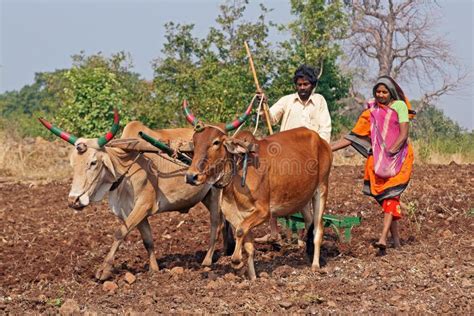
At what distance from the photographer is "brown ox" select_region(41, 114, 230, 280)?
744 cm

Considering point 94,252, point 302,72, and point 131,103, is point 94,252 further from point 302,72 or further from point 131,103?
point 131,103

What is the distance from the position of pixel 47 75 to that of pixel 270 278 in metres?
26.8

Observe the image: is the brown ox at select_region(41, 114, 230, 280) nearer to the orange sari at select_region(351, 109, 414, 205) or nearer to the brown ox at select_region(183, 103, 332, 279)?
the brown ox at select_region(183, 103, 332, 279)

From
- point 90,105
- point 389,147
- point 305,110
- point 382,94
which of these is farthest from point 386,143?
point 90,105

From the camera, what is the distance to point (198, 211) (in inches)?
465

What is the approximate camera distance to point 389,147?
835 centimetres

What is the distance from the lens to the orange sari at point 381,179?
330 inches

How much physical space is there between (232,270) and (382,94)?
7.54ft

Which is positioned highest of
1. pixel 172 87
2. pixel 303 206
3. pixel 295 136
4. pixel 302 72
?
pixel 172 87

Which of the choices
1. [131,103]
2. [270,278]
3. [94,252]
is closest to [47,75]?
[131,103]

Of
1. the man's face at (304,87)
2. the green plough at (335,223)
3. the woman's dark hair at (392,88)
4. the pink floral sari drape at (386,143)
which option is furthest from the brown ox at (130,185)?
the woman's dark hair at (392,88)

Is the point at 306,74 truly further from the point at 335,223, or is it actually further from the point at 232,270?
the point at 232,270

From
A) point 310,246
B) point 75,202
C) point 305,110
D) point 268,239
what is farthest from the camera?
point 268,239

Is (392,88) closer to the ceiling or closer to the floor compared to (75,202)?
closer to the ceiling
